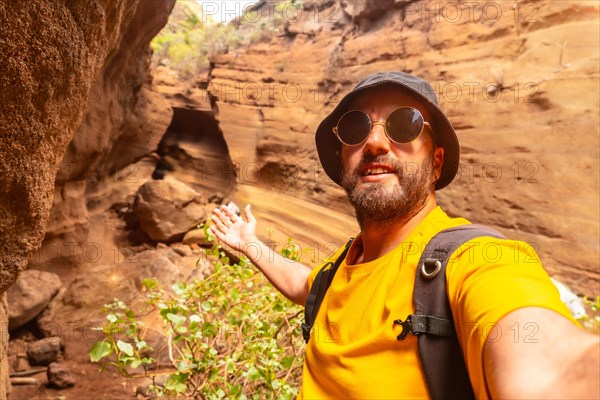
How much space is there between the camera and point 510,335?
89cm

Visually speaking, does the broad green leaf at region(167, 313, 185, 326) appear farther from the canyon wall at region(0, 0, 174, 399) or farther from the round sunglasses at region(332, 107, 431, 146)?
the round sunglasses at region(332, 107, 431, 146)

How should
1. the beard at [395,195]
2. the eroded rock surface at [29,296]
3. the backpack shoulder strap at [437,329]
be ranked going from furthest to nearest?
1. the eroded rock surface at [29,296]
2. the beard at [395,195]
3. the backpack shoulder strap at [437,329]

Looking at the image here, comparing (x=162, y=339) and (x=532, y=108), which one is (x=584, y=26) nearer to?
(x=532, y=108)

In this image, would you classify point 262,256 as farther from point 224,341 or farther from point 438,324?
point 224,341

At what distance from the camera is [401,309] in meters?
1.24

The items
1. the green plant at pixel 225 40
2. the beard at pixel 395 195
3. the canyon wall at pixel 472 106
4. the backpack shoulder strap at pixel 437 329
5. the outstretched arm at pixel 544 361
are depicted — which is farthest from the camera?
the green plant at pixel 225 40

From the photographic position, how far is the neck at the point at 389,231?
1701mm

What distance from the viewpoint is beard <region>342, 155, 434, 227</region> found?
66.0 inches

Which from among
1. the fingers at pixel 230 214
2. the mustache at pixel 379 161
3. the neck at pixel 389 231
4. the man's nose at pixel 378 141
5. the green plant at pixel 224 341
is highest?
the man's nose at pixel 378 141

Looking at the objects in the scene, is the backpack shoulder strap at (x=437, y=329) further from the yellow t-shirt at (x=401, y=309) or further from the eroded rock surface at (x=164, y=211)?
the eroded rock surface at (x=164, y=211)

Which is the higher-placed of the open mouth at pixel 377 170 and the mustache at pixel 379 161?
the mustache at pixel 379 161

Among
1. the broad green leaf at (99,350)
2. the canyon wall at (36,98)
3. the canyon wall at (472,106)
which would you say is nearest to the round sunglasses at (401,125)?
the canyon wall at (36,98)

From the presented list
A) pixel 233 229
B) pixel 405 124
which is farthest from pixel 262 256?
pixel 405 124

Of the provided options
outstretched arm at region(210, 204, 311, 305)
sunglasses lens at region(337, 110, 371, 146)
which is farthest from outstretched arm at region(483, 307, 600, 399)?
outstretched arm at region(210, 204, 311, 305)
